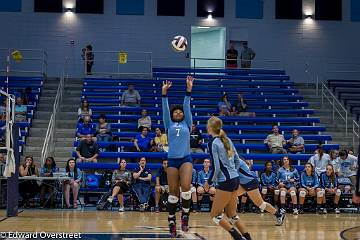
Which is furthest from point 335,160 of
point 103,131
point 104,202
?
point 103,131

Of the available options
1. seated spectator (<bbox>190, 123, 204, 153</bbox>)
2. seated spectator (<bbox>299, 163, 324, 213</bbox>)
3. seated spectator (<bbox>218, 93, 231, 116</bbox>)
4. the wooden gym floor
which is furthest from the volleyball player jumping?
seated spectator (<bbox>218, 93, 231, 116</bbox>)

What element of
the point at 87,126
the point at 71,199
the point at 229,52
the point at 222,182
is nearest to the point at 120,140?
the point at 87,126

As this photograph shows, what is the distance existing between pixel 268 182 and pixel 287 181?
0.54 m

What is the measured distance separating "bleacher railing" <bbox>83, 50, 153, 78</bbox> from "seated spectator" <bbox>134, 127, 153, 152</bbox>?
26.5 feet

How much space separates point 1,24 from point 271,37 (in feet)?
39.7

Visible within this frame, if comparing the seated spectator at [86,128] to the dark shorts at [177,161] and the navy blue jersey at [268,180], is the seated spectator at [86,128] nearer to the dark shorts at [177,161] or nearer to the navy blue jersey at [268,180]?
the navy blue jersey at [268,180]

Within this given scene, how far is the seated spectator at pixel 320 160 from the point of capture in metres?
19.9

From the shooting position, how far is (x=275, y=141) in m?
21.7

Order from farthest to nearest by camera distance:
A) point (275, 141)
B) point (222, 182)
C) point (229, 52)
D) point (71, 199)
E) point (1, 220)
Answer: point (229, 52) → point (275, 141) → point (71, 199) → point (1, 220) → point (222, 182)

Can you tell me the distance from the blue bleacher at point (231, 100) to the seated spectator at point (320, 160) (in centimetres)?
101

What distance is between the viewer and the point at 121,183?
1848 cm

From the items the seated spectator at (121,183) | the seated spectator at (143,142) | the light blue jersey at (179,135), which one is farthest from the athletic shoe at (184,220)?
the seated spectator at (143,142)

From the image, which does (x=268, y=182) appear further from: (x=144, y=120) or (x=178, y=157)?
(x=178, y=157)

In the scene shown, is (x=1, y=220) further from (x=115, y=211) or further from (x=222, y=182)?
(x=222, y=182)
